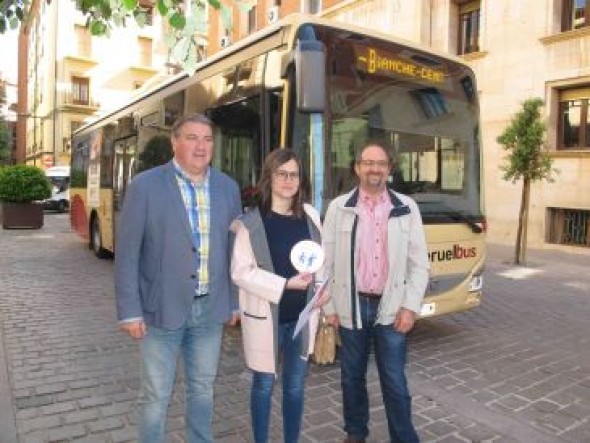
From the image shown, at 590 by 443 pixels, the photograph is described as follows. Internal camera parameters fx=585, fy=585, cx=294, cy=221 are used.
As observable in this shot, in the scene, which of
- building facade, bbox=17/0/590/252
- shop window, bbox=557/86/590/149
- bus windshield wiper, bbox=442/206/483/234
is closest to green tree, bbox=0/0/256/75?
bus windshield wiper, bbox=442/206/483/234

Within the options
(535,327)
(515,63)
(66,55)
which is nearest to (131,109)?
(535,327)

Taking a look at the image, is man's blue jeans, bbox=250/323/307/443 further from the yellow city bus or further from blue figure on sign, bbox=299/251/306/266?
the yellow city bus

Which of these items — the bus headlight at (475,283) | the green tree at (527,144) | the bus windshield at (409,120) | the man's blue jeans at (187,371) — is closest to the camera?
the man's blue jeans at (187,371)

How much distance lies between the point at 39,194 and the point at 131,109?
9768 millimetres

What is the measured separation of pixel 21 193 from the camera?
17672 mm

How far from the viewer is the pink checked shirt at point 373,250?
3.44 metres

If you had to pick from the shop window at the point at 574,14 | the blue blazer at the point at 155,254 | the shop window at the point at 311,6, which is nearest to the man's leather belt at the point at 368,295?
the blue blazer at the point at 155,254

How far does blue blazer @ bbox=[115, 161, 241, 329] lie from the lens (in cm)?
288

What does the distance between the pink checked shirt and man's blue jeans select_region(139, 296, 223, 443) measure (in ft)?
2.96

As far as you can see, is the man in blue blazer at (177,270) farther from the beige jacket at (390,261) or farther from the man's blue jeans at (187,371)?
the beige jacket at (390,261)

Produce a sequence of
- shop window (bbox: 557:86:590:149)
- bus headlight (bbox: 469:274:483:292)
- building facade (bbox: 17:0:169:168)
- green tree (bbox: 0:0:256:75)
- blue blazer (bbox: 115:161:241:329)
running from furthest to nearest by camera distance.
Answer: building facade (bbox: 17:0:169:168), shop window (bbox: 557:86:590:149), bus headlight (bbox: 469:274:483:292), blue blazer (bbox: 115:161:241:329), green tree (bbox: 0:0:256:75)

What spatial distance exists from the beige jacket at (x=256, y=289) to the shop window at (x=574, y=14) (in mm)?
15435

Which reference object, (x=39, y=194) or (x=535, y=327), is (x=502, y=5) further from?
(x=39, y=194)

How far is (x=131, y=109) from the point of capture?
9.63 meters
